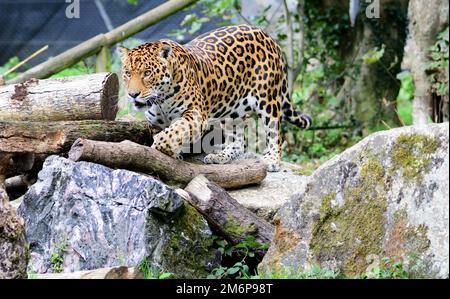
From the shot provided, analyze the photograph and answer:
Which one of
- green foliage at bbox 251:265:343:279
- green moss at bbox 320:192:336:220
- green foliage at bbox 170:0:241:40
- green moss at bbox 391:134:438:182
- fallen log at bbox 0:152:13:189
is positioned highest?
green foliage at bbox 170:0:241:40

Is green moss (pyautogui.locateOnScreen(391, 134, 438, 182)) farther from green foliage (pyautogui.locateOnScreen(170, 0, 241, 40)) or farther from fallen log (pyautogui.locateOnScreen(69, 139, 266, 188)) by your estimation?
green foliage (pyautogui.locateOnScreen(170, 0, 241, 40))

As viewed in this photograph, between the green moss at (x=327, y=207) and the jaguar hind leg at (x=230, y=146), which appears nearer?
the green moss at (x=327, y=207)

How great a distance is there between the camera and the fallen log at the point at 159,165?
7117mm

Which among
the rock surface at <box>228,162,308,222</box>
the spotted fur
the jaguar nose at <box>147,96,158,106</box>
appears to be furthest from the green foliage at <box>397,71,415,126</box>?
the jaguar nose at <box>147,96,158,106</box>

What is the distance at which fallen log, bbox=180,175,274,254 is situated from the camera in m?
7.24

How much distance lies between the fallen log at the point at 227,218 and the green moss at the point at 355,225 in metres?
1.12

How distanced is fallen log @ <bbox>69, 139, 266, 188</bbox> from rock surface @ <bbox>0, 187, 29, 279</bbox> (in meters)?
1.67

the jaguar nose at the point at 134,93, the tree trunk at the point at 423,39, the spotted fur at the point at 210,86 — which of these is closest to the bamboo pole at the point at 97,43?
the spotted fur at the point at 210,86

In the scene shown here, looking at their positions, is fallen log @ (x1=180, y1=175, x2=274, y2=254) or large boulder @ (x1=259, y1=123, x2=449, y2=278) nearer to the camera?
large boulder @ (x1=259, y1=123, x2=449, y2=278)

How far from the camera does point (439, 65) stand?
11.2m

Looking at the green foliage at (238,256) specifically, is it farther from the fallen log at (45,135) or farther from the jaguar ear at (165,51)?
the jaguar ear at (165,51)

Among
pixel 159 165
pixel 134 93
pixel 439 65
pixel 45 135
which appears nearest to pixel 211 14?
pixel 439 65

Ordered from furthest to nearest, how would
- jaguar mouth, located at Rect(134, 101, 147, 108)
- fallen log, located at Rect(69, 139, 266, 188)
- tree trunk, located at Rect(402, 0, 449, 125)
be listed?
tree trunk, located at Rect(402, 0, 449, 125) < jaguar mouth, located at Rect(134, 101, 147, 108) < fallen log, located at Rect(69, 139, 266, 188)
